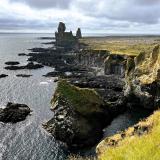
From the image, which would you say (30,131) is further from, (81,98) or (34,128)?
(81,98)

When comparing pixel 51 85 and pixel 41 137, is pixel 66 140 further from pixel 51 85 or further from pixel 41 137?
pixel 51 85

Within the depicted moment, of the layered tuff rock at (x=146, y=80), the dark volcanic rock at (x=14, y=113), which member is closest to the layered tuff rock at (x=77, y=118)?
the dark volcanic rock at (x=14, y=113)

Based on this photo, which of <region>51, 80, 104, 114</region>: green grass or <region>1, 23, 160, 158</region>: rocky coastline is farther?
<region>51, 80, 104, 114</region>: green grass

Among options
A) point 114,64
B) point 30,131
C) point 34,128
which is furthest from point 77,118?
point 114,64

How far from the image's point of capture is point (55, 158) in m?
61.2

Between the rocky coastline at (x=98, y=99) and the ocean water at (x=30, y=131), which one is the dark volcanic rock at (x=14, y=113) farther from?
the ocean water at (x=30, y=131)

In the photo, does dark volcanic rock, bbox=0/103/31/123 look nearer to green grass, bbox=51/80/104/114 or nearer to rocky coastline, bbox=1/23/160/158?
rocky coastline, bbox=1/23/160/158

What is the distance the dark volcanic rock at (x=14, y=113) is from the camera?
85.6 m

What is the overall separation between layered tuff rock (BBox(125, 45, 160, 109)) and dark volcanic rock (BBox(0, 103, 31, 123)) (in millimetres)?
32634

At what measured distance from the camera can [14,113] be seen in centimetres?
8869

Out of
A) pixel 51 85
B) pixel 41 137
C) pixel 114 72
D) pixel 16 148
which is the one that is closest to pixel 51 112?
pixel 41 137

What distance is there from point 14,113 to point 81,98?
21544 mm

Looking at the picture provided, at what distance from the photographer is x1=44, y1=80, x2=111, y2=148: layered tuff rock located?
69062 mm

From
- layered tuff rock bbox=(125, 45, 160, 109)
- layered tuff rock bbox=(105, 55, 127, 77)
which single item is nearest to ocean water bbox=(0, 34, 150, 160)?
layered tuff rock bbox=(125, 45, 160, 109)
